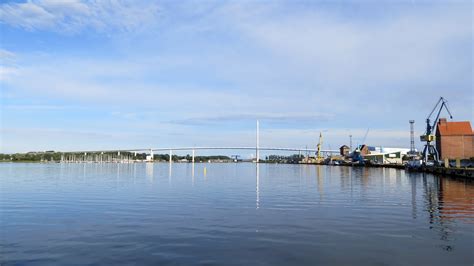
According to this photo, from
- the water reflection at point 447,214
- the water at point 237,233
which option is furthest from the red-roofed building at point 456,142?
the water at point 237,233

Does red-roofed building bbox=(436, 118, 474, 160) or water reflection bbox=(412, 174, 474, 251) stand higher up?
red-roofed building bbox=(436, 118, 474, 160)

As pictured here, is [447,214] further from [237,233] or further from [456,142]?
[456,142]

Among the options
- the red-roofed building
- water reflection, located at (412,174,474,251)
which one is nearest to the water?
water reflection, located at (412,174,474,251)

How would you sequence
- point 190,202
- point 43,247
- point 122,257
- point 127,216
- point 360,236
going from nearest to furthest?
1. point 122,257
2. point 43,247
3. point 360,236
4. point 127,216
5. point 190,202

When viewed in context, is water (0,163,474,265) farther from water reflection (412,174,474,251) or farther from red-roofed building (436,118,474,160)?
red-roofed building (436,118,474,160)

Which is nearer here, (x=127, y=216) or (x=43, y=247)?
(x=43, y=247)

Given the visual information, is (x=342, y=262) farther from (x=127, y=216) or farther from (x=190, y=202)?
(x=190, y=202)

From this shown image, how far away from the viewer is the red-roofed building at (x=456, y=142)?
424ft

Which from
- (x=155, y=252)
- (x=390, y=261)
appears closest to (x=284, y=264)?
(x=390, y=261)

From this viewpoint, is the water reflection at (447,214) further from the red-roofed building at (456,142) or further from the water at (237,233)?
the red-roofed building at (456,142)

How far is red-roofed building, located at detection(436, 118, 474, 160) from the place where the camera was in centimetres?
12938

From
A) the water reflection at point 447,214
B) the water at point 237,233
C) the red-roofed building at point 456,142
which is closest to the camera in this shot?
the water at point 237,233

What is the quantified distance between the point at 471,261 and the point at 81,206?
22.7m

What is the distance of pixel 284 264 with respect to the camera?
12484 millimetres
